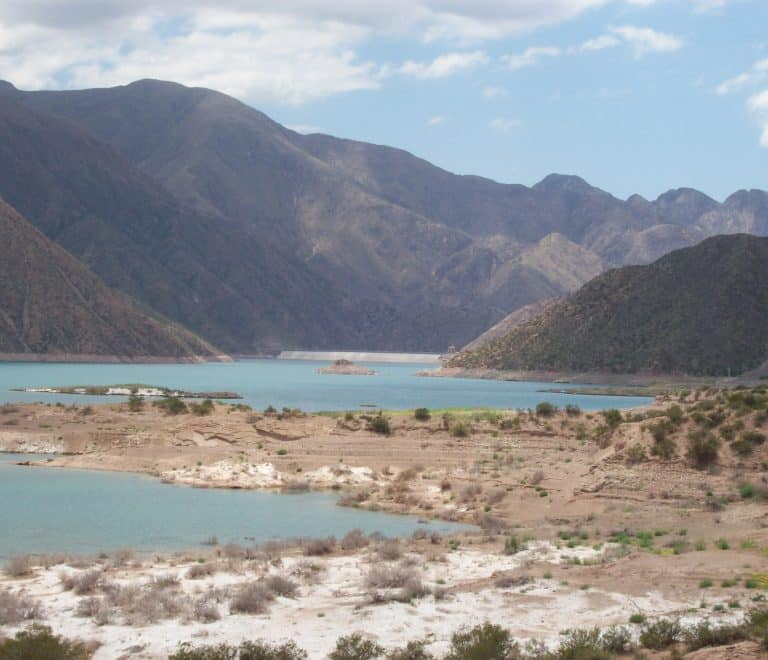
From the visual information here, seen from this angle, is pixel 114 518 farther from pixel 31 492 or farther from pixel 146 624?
pixel 146 624

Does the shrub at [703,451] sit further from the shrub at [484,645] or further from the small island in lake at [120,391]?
the small island in lake at [120,391]

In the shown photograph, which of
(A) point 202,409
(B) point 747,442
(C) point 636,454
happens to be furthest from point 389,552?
(A) point 202,409

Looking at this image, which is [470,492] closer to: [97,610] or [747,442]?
[747,442]

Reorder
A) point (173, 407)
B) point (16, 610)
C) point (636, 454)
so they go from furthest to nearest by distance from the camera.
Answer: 1. point (173, 407)
2. point (636, 454)
3. point (16, 610)

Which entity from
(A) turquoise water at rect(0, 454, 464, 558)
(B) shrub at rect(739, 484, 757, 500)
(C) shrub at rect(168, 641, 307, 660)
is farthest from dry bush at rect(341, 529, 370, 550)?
(B) shrub at rect(739, 484, 757, 500)

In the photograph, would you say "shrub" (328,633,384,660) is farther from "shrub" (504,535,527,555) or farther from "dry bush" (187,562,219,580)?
"shrub" (504,535,527,555)

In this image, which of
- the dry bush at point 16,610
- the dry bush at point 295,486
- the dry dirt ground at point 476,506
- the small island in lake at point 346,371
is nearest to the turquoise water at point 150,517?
the dry bush at point 295,486

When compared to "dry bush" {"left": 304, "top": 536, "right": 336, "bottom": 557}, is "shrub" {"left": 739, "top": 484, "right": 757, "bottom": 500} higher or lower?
higher
